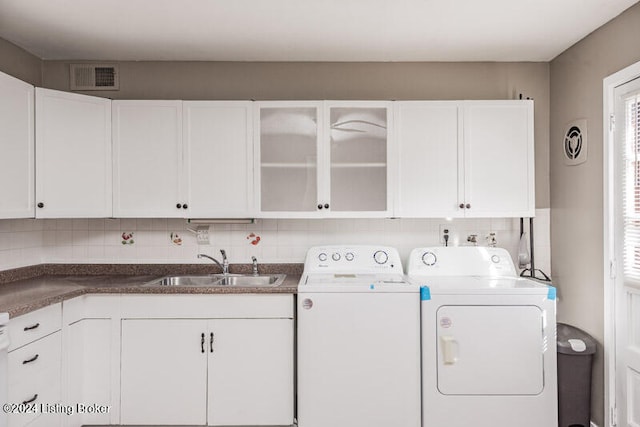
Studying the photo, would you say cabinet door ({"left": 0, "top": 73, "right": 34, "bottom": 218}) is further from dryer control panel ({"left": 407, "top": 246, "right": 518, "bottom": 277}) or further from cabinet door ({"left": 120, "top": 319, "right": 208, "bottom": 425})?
dryer control panel ({"left": 407, "top": 246, "right": 518, "bottom": 277})

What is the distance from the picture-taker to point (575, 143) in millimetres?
2676

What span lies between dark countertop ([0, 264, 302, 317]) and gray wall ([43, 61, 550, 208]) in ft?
4.14

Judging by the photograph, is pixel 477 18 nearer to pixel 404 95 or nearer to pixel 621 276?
pixel 404 95

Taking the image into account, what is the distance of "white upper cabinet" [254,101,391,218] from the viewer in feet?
9.02

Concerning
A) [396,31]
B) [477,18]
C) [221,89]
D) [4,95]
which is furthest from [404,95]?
[4,95]

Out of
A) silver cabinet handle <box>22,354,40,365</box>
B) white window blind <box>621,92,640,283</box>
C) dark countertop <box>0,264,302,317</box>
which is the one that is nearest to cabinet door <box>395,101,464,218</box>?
white window blind <box>621,92,640,283</box>

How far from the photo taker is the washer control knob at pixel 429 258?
283 cm

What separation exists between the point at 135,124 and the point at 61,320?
4.20ft

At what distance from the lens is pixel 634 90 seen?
2156mm

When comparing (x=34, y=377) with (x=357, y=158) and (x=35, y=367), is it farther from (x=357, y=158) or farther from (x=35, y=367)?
(x=357, y=158)

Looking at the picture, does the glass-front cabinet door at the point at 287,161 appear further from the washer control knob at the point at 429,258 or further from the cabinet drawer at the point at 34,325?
the cabinet drawer at the point at 34,325

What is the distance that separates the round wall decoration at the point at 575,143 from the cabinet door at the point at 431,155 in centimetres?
73

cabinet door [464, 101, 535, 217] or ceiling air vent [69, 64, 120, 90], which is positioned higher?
ceiling air vent [69, 64, 120, 90]

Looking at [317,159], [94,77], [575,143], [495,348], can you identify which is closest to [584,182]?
[575,143]
